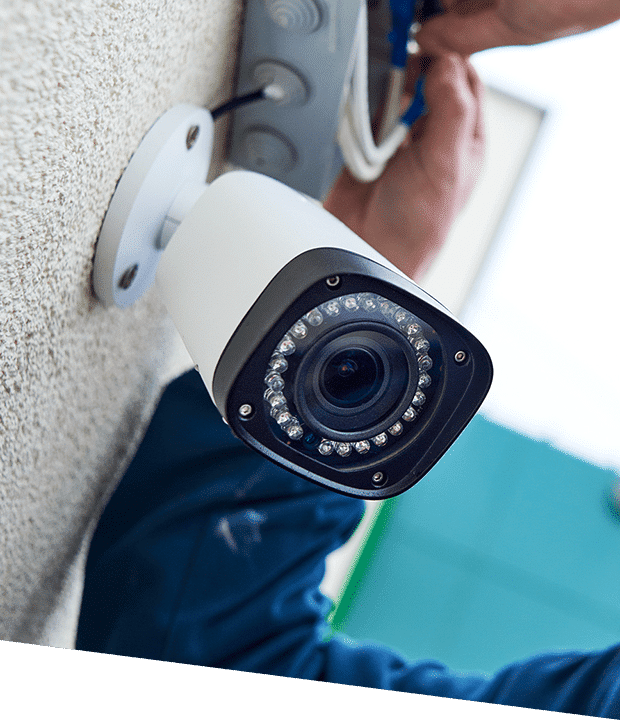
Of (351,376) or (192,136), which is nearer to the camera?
(351,376)

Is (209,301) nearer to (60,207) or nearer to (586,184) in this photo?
(60,207)

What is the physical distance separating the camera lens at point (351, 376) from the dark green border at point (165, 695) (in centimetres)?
14

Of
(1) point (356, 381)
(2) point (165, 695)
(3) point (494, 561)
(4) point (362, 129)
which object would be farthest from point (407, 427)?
(3) point (494, 561)

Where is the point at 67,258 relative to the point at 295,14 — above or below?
below

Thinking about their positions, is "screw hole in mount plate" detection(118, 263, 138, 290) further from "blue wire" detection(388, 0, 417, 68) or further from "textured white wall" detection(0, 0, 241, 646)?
"blue wire" detection(388, 0, 417, 68)

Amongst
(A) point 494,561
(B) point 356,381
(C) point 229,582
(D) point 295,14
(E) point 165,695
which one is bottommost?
(A) point 494,561

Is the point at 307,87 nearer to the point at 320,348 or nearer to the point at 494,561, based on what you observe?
the point at 320,348

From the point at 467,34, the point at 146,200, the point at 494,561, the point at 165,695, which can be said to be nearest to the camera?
the point at 165,695

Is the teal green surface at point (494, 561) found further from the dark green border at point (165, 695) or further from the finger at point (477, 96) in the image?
the dark green border at point (165, 695)

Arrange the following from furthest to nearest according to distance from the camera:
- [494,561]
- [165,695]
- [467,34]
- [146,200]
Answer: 1. [494,561]
2. [467,34]
3. [146,200]
4. [165,695]

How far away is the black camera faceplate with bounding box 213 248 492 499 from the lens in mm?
267

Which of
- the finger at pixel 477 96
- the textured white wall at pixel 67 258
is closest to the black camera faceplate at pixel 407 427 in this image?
the textured white wall at pixel 67 258

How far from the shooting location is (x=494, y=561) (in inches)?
59.9

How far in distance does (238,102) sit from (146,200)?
0.15 meters
